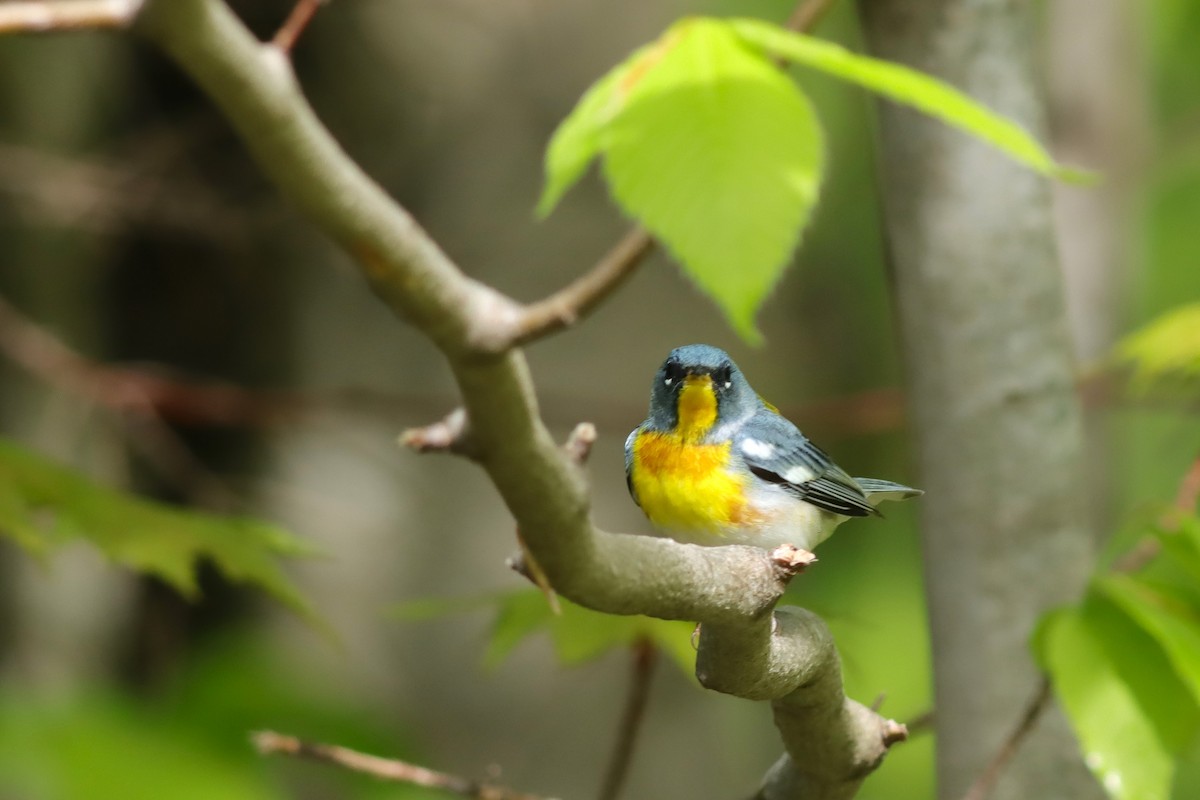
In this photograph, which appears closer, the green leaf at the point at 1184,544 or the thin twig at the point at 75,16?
the thin twig at the point at 75,16

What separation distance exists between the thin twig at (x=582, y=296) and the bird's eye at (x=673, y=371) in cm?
54

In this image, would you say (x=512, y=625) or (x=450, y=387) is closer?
(x=512, y=625)

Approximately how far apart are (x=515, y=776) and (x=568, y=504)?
2.63 meters

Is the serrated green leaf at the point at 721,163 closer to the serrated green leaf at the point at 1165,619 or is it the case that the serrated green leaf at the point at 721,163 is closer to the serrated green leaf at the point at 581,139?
the serrated green leaf at the point at 581,139

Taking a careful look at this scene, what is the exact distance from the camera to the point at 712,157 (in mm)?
882

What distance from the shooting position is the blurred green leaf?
823mm

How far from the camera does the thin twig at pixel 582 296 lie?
66 centimetres

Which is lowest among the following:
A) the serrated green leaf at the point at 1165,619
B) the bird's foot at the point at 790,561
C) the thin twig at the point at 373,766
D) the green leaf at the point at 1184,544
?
the thin twig at the point at 373,766

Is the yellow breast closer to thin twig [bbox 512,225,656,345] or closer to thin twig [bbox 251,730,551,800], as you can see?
thin twig [bbox 251,730,551,800]

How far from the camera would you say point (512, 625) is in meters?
1.70

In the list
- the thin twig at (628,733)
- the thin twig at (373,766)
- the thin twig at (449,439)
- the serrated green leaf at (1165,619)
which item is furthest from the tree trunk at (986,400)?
the thin twig at (449,439)

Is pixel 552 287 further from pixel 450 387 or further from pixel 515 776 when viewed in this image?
pixel 515 776

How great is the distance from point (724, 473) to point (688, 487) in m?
0.05

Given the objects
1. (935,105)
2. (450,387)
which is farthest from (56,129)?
(935,105)
